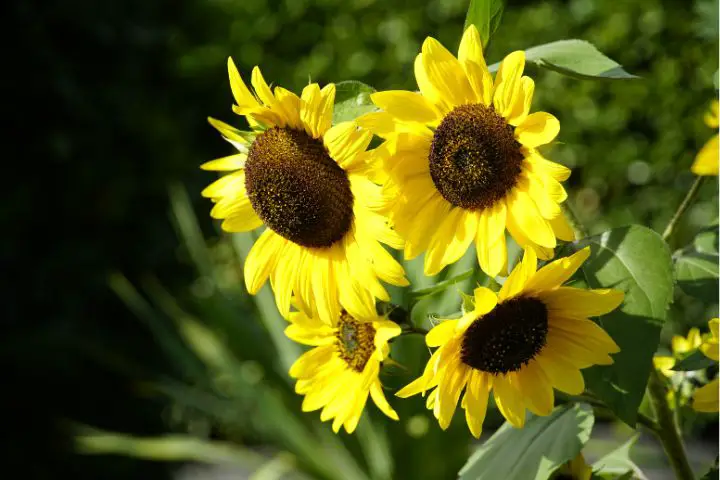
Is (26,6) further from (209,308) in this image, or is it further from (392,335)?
(392,335)

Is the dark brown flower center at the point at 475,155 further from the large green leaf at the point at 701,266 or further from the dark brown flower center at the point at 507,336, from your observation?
the large green leaf at the point at 701,266

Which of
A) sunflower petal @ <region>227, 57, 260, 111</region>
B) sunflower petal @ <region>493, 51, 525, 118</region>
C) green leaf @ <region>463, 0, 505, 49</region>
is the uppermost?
sunflower petal @ <region>227, 57, 260, 111</region>

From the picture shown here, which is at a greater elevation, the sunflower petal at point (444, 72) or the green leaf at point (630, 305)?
the sunflower petal at point (444, 72)

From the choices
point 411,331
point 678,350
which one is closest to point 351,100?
point 411,331

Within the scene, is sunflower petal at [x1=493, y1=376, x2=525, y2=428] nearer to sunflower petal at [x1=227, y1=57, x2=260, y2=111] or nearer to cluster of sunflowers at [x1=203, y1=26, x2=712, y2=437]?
cluster of sunflowers at [x1=203, y1=26, x2=712, y2=437]

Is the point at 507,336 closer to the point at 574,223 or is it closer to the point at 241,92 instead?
the point at 574,223

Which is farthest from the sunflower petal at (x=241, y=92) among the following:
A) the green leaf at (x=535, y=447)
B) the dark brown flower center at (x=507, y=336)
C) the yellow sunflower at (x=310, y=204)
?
the green leaf at (x=535, y=447)

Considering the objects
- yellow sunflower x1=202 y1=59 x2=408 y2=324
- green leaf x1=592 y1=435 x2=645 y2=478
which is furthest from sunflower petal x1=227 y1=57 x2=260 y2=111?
green leaf x1=592 y1=435 x2=645 y2=478
